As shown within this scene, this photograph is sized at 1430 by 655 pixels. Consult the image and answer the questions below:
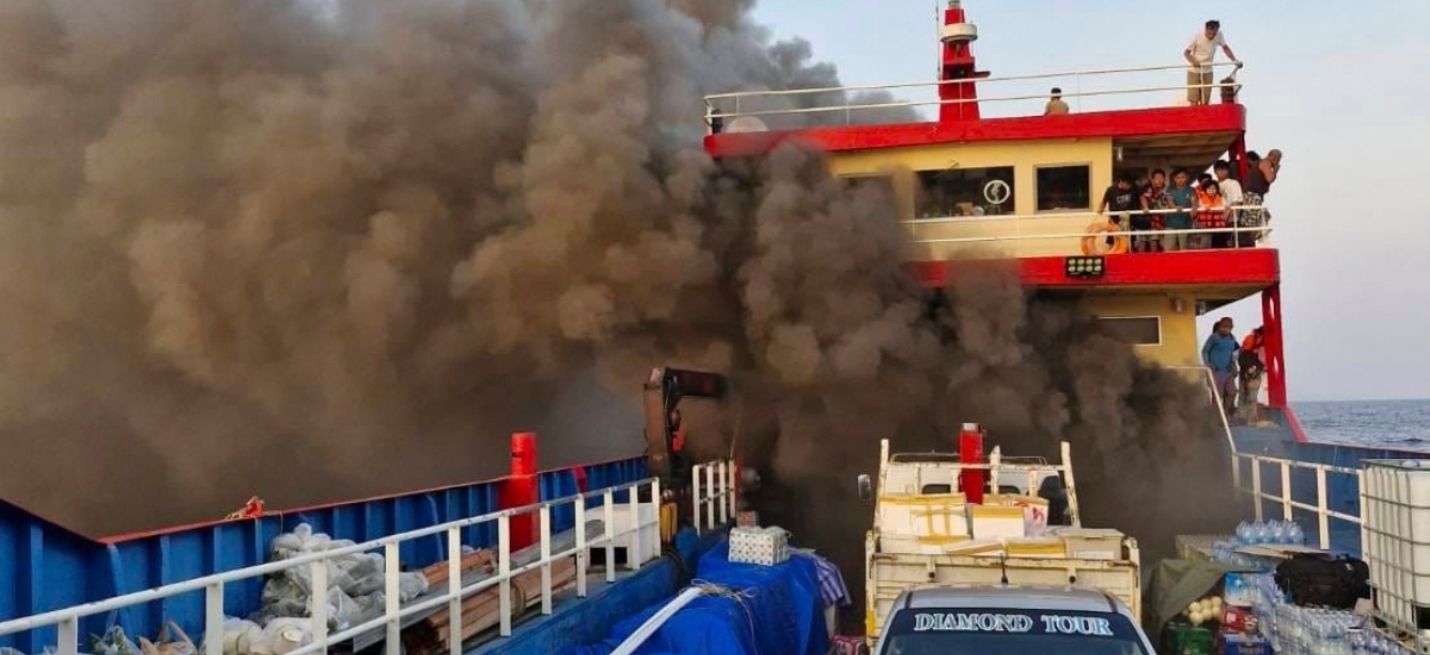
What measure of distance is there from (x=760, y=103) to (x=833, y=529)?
1405cm

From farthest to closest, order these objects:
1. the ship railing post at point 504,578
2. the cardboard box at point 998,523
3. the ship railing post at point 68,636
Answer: the cardboard box at point 998,523 < the ship railing post at point 504,578 < the ship railing post at point 68,636

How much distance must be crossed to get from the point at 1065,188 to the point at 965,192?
134 centimetres

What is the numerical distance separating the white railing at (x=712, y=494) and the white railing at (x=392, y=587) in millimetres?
2048

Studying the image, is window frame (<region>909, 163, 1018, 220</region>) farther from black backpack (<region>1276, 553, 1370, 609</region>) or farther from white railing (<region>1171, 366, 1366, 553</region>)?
black backpack (<region>1276, 553, 1370, 609</region>)

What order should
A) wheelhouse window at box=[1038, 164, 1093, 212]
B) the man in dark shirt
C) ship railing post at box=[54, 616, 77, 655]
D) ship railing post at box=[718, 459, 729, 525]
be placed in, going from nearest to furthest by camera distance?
ship railing post at box=[54, 616, 77, 655], ship railing post at box=[718, 459, 729, 525], the man in dark shirt, wheelhouse window at box=[1038, 164, 1093, 212]

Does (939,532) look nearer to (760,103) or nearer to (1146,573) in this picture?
(1146,573)

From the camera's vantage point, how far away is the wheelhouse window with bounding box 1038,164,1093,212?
16.0 metres

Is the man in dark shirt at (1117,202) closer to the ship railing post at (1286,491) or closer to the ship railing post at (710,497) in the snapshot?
the ship railing post at (1286,491)

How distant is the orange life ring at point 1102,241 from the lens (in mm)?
15328

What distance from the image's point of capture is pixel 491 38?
679 inches

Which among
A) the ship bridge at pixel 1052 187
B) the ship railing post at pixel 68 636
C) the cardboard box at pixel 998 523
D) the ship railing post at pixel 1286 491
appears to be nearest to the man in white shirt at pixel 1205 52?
the ship bridge at pixel 1052 187

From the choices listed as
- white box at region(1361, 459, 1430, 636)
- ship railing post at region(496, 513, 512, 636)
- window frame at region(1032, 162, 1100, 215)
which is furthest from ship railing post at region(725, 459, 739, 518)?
white box at region(1361, 459, 1430, 636)

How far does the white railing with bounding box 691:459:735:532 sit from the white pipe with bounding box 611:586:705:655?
3358mm

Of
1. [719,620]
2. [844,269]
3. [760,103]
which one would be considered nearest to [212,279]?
[844,269]
